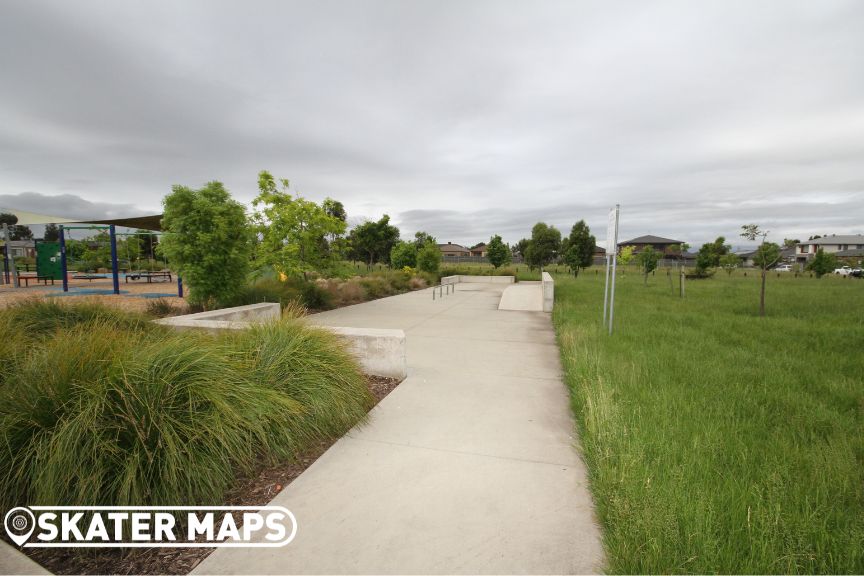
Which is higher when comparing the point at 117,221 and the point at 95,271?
the point at 117,221

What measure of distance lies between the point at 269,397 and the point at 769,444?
3953mm

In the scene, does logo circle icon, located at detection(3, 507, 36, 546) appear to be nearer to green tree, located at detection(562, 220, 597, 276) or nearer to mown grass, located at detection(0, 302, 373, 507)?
mown grass, located at detection(0, 302, 373, 507)

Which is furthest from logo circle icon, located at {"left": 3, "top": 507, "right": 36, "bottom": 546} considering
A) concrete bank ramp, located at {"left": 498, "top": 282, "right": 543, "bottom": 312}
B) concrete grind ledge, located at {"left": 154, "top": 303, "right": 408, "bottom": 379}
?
concrete bank ramp, located at {"left": 498, "top": 282, "right": 543, "bottom": 312}

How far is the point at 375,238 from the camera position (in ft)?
108

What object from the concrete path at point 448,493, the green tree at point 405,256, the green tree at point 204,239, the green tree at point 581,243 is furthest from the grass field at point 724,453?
the green tree at point 581,243

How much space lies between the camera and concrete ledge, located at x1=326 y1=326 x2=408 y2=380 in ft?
16.2

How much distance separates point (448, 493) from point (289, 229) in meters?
9.43

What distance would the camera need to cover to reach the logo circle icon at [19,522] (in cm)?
204

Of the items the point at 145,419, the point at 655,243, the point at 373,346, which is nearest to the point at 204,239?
the point at 373,346

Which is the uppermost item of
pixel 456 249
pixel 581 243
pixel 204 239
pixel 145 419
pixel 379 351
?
pixel 456 249

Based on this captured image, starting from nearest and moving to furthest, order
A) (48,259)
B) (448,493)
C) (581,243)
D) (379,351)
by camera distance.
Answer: (448,493), (379,351), (48,259), (581,243)

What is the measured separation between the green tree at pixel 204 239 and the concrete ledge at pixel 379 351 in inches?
182

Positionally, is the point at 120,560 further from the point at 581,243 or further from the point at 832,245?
the point at 832,245

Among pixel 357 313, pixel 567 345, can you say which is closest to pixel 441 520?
pixel 567 345
